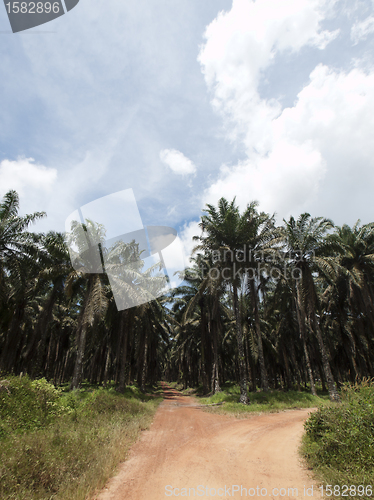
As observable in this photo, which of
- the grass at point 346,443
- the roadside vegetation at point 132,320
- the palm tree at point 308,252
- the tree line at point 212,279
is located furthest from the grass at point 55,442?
the palm tree at point 308,252

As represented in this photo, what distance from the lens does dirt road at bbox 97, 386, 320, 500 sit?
193 inches

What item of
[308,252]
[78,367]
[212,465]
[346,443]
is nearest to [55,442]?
[212,465]

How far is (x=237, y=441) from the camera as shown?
8539 mm

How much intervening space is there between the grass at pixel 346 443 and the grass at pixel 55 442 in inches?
192

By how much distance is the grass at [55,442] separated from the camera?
4547 mm

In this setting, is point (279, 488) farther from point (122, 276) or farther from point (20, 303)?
point (20, 303)

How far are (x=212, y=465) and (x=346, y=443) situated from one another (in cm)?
328

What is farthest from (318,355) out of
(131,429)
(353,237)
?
(131,429)

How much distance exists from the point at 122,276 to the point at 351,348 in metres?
28.7

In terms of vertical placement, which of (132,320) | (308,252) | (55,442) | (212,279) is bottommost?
(55,442)

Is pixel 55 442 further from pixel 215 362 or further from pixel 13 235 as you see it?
pixel 215 362

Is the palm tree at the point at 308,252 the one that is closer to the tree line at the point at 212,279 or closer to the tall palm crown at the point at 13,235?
the tree line at the point at 212,279

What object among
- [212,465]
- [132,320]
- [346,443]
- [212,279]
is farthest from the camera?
[132,320]

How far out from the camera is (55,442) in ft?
20.8
